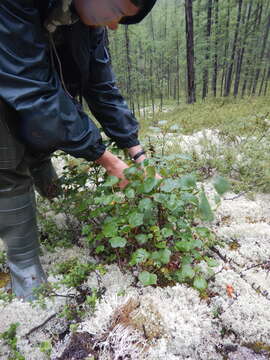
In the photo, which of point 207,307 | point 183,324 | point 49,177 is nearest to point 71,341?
point 183,324

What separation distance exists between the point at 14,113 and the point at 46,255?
111 cm

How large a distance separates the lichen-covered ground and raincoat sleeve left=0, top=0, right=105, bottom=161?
0.87 meters

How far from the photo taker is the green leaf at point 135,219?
1.29m

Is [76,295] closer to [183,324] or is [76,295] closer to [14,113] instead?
[183,324]

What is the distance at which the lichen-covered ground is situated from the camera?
1160 millimetres

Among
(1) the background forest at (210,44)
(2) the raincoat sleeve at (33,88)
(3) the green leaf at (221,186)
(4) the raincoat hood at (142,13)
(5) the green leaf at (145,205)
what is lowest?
(1) the background forest at (210,44)

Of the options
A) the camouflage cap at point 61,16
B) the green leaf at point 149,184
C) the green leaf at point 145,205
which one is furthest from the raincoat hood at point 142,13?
the green leaf at point 145,205

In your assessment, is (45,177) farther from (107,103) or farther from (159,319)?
(159,319)

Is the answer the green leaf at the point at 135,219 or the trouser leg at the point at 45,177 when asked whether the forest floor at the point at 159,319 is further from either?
the trouser leg at the point at 45,177

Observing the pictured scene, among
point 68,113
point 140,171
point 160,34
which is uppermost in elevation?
point 68,113

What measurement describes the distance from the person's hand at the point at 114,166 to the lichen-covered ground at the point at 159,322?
0.63m

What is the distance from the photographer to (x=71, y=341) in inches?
47.8

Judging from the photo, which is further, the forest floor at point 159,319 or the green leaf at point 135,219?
the green leaf at point 135,219

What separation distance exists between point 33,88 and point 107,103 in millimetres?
715
